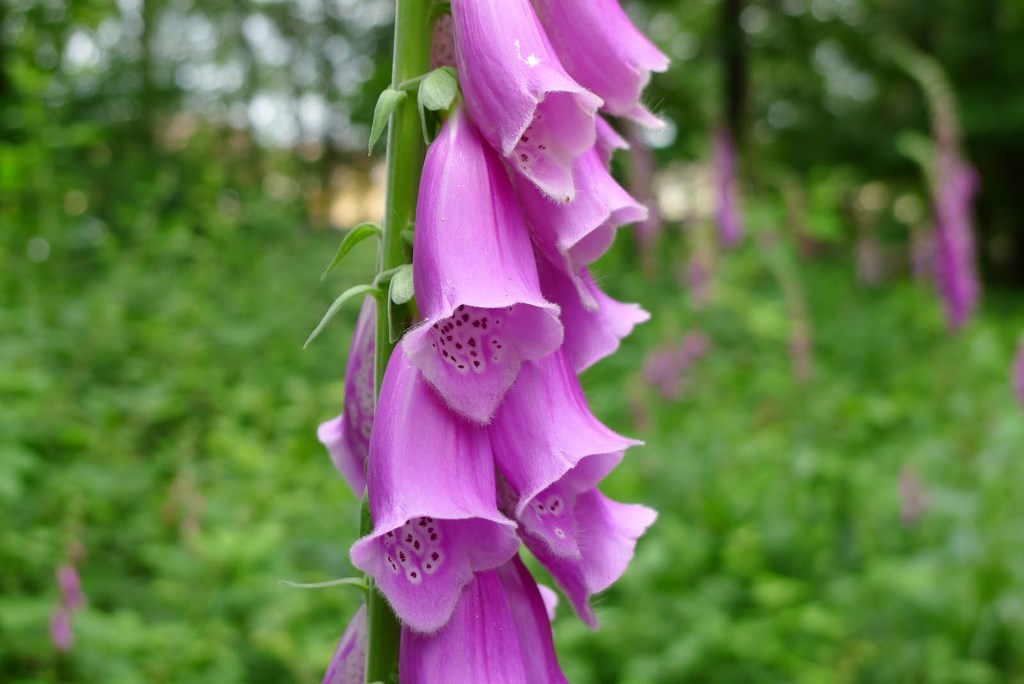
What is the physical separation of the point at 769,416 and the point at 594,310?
3.83 meters

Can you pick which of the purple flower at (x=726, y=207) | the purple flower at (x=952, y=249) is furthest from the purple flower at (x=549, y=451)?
the purple flower at (x=726, y=207)

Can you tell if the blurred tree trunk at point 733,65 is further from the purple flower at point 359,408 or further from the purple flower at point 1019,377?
the purple flower at point 359,408

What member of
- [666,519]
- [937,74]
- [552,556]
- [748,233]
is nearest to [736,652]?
[666,519]

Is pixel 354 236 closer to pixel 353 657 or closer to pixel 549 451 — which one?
pixel 549 451

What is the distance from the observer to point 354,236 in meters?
0.84

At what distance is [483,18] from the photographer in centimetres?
77

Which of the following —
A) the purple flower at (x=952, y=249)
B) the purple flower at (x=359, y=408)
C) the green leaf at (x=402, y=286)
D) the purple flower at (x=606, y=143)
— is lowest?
the purple flower at (x=952, y=249)

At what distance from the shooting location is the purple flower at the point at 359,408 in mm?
905

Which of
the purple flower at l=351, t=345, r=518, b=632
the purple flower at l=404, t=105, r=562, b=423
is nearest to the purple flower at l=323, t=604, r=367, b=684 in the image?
the purple flower at l=351, t=345, r=518, b=632

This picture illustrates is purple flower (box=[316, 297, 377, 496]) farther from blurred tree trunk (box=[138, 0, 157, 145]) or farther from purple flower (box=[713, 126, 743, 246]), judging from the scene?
blurred tree trunk (box=[138, 0, 157, 145])

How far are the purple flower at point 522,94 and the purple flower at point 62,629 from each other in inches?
68.5

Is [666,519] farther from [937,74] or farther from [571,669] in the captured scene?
[937,74]

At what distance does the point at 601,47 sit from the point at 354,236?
0.30 meters

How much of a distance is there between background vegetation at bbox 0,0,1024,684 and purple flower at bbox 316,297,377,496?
30cm
